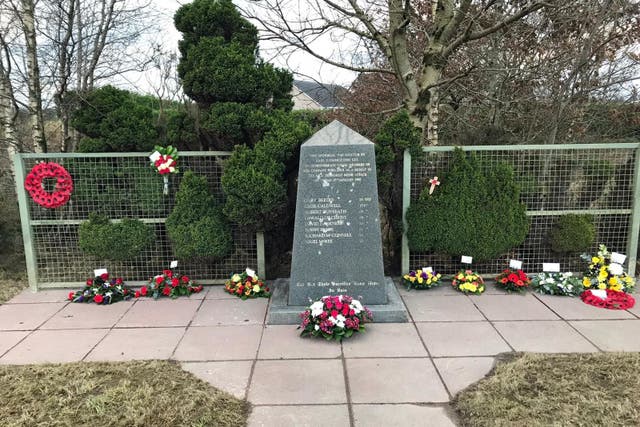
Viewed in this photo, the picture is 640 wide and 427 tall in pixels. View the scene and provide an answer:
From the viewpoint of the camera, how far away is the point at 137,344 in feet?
12.9

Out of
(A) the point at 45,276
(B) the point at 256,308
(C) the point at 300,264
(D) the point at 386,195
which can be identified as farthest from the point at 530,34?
(A) the point at 45,276

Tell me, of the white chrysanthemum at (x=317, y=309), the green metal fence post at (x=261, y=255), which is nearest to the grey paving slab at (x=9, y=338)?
the green metal fence post at (x=261, y=255)

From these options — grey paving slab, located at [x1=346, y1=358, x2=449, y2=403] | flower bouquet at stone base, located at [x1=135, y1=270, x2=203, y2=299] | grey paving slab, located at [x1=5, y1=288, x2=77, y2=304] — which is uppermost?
flower bouquet at stone base, located at [x1=135, y1=270, x2=203, y2=299]

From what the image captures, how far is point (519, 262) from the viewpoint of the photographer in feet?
17.2

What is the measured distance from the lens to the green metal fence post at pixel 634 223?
530 cm

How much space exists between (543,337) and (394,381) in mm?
1562

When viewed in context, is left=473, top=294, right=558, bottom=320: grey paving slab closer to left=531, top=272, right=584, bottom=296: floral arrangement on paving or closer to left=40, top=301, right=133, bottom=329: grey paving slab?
left=531, top=272, right=584, bottom=296: floral arrangement on paving

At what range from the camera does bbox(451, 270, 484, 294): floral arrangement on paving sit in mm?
5084

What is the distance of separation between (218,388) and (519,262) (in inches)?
144

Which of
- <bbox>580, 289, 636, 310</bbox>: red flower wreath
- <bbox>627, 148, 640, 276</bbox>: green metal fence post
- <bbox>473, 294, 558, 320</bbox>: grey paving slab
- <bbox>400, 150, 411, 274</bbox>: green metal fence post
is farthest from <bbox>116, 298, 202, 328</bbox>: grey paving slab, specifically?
<bbox>627, 148, 640, 276</bbox>: green metal fence post

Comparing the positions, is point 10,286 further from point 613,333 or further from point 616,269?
point 616,269

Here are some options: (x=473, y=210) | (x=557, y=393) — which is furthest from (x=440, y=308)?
(x=557, y=393)

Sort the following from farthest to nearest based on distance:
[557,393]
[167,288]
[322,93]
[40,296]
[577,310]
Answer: [322,93] → [40,296] → [167,288] → [577,310] → [557,393]

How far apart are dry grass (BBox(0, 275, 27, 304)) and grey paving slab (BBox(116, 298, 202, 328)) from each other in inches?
62.5
